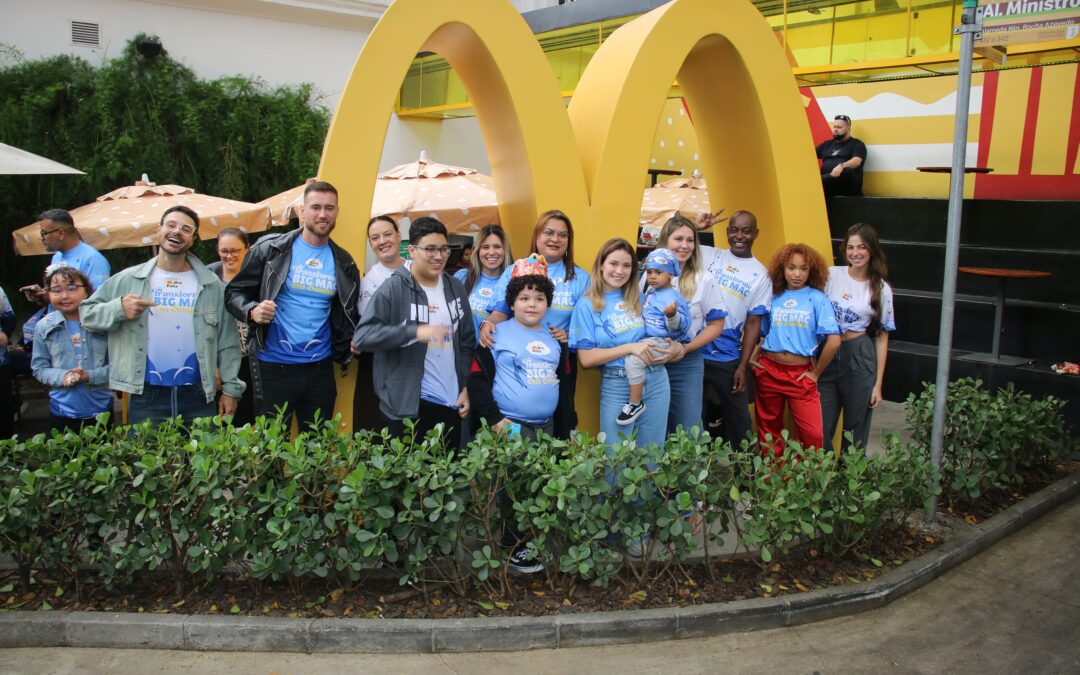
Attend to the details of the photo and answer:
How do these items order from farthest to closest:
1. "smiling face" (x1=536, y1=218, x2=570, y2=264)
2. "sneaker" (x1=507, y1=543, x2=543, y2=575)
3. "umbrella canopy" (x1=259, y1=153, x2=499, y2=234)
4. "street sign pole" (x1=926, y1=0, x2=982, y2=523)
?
"umbrella canopy" (x1=259, y1=153, x2=499, y2=234) < "smiling face" (x1=536, y1=218, x2=570, y2=264) < "street sign pole" (x1=926, y1=0, x2=982, y2=523) < "sneaker" (x1=507, y1=543, x2=543, y2=575)

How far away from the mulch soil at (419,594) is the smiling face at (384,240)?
6.39 feet

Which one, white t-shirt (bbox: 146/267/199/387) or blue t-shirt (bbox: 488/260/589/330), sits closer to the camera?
white t-shirt (bbox: 146/267/199/387)

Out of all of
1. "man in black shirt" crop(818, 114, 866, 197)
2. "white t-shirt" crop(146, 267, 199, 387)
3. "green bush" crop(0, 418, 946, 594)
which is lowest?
"green bush" crop(0, 418, 946, 594)

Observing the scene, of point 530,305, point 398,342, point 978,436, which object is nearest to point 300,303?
point 398,342

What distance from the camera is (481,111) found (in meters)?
6.05

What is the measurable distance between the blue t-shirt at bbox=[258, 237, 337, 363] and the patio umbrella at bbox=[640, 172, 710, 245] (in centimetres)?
607

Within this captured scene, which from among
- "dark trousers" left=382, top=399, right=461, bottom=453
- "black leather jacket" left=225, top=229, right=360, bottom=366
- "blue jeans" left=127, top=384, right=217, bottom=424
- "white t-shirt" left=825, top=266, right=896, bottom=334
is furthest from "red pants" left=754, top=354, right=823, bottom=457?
"blue jeans" left=127, top=384, right=217, bottom=424

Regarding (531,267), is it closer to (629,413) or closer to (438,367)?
(438,367)

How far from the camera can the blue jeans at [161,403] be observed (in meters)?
4.93

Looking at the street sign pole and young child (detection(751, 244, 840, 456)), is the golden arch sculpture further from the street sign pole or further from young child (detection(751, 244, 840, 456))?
the street sign pole

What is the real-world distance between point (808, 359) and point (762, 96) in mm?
2092

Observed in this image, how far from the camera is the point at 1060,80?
34.0ft

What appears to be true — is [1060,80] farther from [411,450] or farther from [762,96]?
[411,450]

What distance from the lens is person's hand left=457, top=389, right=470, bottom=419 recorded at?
484 centimetres
